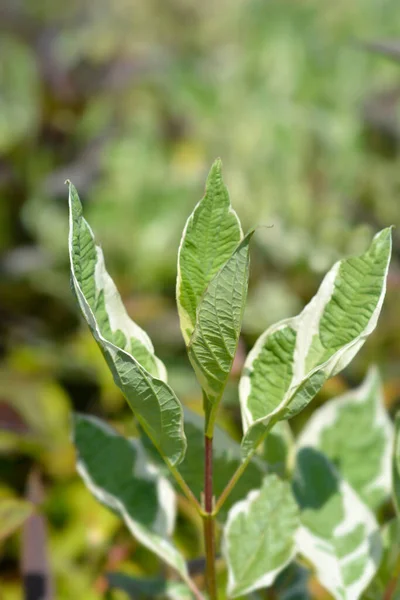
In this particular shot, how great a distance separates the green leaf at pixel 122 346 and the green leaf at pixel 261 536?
0.09 meters

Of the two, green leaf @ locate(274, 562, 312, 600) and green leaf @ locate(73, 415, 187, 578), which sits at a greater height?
green leaf @ locate(73, 415, 187, 578)

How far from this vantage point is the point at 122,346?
1.39 ft

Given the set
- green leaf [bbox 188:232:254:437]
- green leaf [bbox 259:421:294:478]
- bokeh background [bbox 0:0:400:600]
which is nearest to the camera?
green leaf [bbox 188:232:254:437]

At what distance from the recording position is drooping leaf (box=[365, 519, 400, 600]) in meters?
0.52

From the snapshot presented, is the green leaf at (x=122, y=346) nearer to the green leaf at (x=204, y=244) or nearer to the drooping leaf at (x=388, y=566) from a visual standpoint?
the green leaf at (x=204, y=244)

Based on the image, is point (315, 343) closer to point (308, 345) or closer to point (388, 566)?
point (308, 345)

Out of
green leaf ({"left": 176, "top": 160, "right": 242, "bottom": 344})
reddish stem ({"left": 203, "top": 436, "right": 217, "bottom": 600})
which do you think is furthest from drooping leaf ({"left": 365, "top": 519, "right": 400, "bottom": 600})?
green leaf ({"left": 176, "top": 160, "right": 242, "bottom": 344})

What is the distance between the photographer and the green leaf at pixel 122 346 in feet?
1.24

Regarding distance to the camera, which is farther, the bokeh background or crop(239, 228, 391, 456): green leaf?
the bokeh background

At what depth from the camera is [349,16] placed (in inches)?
99.4

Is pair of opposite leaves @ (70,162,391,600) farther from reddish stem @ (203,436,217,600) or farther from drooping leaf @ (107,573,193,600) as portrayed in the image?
drooping leaf @ (107,573,193,600)

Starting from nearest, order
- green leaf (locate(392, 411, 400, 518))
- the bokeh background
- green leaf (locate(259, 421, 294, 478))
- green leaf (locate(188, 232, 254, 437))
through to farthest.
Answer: green leaf (locate(188, 232, 254, 437)) < green leaf (locate(392, 411, 400, 518)) < green leaf (locate(259, 421, 294, 478)) < the bokeh background

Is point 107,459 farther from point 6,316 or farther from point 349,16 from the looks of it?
point 349,16

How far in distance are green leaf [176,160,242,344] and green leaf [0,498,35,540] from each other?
0.88 feet
